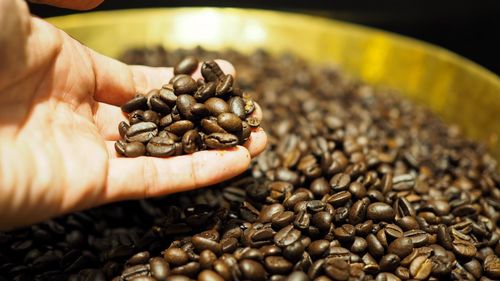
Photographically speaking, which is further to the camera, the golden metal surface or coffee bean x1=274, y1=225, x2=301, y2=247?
the golden metal surface

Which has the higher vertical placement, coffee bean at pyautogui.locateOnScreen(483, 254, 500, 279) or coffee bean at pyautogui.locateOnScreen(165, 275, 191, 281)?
coffee bean at pyautogui.locateOnScreen(165, 275, 191, 281)

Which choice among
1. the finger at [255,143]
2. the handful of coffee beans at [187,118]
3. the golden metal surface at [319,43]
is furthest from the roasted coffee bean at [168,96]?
the golden metal surface at [319,43]

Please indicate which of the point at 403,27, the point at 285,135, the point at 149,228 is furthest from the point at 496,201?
the point at 403,27

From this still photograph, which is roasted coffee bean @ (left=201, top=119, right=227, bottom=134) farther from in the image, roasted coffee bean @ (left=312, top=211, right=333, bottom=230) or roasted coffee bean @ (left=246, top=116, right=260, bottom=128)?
roasted coffee bean @ (left=312, top=211, right=333, bottom=230)

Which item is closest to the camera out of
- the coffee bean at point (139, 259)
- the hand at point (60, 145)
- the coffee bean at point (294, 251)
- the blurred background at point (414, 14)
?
the hand at point (60, 145)

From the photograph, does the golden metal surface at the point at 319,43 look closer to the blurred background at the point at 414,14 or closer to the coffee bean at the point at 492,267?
the blurred background at the point at 414,14

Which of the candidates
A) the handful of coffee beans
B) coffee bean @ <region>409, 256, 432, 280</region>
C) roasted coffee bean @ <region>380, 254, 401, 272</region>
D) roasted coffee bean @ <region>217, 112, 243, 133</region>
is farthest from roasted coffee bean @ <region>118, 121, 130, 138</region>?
coffee bean @ <region>409, 256, 432, 280</region>

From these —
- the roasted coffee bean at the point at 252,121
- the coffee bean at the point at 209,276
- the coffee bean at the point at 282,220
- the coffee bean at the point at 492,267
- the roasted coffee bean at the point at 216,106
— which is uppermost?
the roasted coffee bean at the point at 216,106
